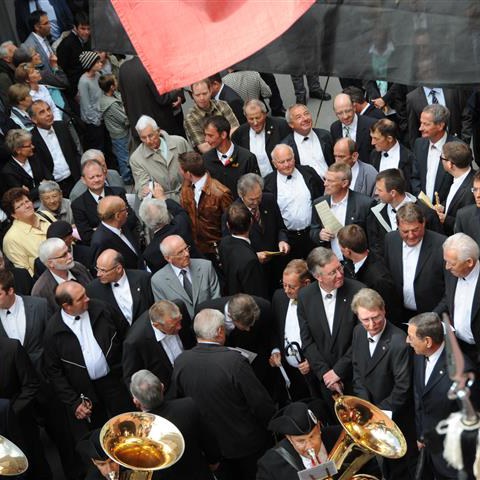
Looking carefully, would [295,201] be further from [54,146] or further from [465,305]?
[54,146]

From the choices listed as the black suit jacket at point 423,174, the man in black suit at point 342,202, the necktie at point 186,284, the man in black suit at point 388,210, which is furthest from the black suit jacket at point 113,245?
the black suit jacket at point 423,174

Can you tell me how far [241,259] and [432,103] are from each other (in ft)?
11.2

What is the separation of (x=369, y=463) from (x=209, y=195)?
3.48 m

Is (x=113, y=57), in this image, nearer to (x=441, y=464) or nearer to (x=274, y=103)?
(x=274, y=103)

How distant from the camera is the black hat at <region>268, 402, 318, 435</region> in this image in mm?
6367

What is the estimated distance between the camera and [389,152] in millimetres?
9562

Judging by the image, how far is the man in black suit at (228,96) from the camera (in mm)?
11430

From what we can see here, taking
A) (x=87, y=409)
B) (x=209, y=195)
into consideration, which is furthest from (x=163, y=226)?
(x=87, y=409)

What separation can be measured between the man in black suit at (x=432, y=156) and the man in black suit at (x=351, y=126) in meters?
0.83

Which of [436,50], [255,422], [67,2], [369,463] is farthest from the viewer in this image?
[67,2]

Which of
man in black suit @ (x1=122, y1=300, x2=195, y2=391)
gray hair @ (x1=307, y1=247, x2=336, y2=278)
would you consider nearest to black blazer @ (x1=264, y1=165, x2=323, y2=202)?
gray hair @ (x1=307, y1=247, x2=336, y2=278)

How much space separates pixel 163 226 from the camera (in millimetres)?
8789

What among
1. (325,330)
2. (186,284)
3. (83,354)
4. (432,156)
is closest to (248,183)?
(186,284)

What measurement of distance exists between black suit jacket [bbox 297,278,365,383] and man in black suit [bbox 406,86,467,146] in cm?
367
